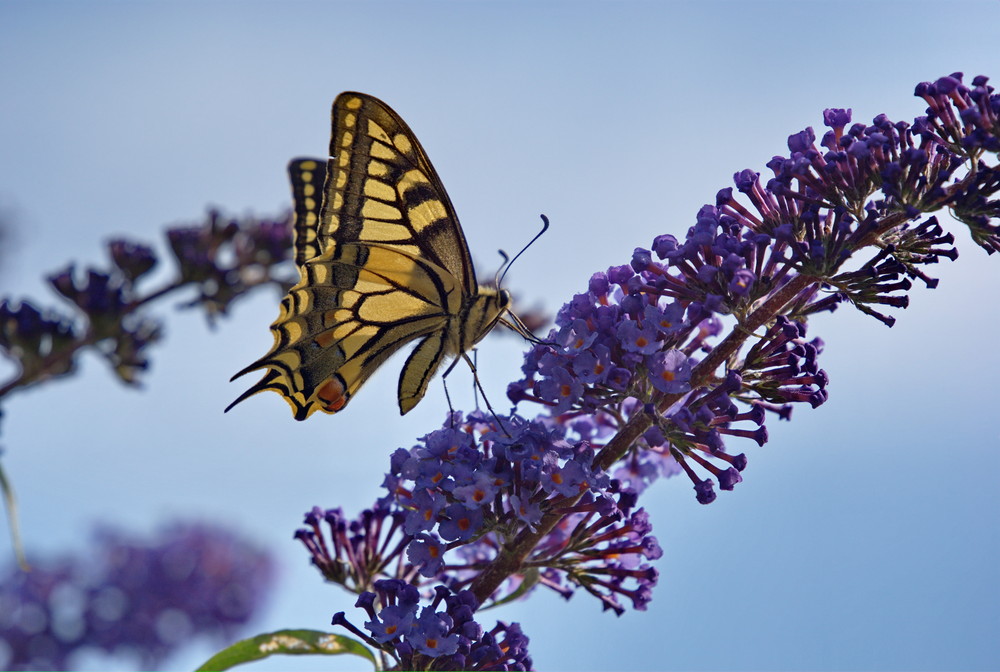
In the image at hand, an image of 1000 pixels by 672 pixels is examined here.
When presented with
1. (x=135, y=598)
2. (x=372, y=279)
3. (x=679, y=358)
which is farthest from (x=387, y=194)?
(x=135, y=598)

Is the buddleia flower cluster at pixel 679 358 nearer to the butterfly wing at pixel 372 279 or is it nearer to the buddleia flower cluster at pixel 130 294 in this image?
the butterfly wing at pixel 372 279

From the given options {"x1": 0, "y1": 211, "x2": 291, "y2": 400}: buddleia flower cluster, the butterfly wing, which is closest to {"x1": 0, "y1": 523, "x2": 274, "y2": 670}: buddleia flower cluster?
{"x1": 0, "y1": 211, "x2": 291, "y2": 400}: buddleia flower cluster

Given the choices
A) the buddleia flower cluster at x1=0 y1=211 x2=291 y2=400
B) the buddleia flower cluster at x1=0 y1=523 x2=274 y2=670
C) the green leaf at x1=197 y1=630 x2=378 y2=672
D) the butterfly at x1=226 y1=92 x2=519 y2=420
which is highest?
the buddleia flower cluster at x1=0 y1=523 x2=274 y2=670

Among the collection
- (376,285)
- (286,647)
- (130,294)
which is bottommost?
(286,647)

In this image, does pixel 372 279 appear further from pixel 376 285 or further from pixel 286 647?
pixel 286 647

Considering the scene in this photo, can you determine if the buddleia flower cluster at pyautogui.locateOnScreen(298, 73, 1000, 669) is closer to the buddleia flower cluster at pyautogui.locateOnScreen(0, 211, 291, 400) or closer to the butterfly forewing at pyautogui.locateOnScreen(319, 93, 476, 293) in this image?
the butterfly forewing at pyautogui.locateOnScreen(319, 93, 476, 293)

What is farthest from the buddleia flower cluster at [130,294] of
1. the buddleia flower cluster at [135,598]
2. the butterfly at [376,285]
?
the buddleia flower cluster at [135,598]
